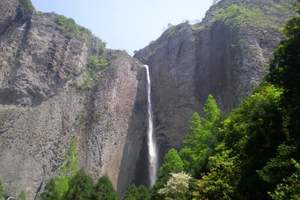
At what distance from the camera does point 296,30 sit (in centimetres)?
1747

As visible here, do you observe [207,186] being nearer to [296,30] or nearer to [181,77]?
[296,30]

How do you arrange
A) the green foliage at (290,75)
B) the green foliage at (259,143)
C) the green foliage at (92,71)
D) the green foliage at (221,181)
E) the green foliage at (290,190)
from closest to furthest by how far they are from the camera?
the green foliage at (290,190), the green foliage at (290,75), the green foliage at (259,143), the green foliage at (221,181), the green foliage at (92,71)

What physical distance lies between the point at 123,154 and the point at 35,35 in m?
20.3

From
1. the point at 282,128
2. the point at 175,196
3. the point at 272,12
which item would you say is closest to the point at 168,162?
the point at 175,196

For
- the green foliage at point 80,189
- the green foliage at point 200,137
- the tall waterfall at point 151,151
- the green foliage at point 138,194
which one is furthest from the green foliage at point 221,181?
the tall waterfall at point 151,151

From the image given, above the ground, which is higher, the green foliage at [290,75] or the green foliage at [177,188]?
the green foliage at [290,75]

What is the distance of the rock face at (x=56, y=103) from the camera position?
45.3 meters

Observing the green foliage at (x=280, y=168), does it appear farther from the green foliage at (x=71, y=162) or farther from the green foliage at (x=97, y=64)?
the green foliage at (x=97, y=64)

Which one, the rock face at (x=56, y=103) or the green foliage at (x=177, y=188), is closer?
the green foliage at (x=177, y=188)

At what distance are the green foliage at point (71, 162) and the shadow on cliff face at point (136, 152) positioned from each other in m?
4.90

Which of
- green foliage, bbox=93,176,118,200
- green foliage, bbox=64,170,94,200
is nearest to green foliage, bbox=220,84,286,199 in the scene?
green foliage, bbox=93,176,118,200

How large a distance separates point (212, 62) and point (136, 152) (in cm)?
1365

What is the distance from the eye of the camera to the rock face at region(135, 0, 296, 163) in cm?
4491

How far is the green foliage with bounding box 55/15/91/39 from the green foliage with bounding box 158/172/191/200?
129 feet
